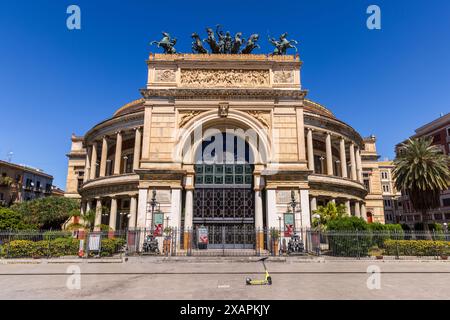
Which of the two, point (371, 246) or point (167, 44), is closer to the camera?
point (371, 246)

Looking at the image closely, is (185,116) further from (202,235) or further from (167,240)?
(167,240)

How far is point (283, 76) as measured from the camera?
28016 mm

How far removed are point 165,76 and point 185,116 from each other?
14.7 ft

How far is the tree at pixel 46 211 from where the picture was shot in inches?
1593

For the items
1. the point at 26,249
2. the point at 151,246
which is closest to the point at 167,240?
the point at 151,246

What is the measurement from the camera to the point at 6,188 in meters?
53.2

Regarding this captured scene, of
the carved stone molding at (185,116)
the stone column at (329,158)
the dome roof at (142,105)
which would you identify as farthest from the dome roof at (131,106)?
the stone column at (329,158)

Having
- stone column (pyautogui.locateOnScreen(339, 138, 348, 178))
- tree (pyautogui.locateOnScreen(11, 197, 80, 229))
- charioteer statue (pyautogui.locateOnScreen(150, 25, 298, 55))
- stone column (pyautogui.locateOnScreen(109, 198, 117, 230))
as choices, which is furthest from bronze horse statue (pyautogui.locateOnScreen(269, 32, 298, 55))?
tree (pyautogui.locateOnScreen(11, 197, 80, 229))

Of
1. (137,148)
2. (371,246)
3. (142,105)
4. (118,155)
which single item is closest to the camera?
(371,246)

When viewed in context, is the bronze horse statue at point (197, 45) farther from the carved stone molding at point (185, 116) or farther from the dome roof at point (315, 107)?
the dome roof at point (315, 107)

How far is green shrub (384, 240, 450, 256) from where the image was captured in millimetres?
20609

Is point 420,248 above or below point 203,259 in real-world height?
above

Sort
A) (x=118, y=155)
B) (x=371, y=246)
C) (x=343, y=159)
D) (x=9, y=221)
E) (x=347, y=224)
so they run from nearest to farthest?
(x=371, y=246) < (x=347, y=224) < (x=9, y=221) < (x=118, y=155) < (x=343, y=159)

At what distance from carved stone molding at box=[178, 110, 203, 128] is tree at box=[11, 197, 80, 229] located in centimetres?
2696
